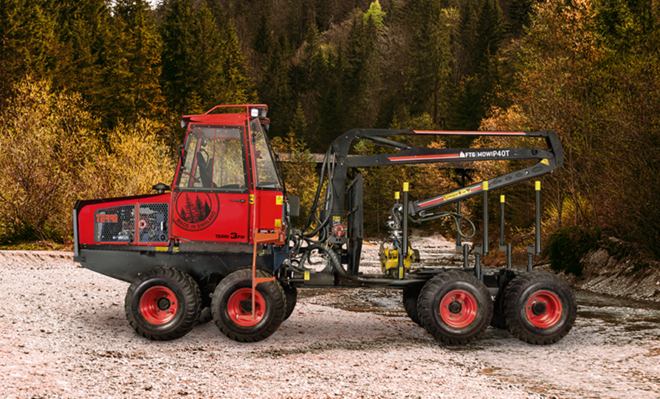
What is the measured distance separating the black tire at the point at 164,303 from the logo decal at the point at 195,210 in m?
0.78

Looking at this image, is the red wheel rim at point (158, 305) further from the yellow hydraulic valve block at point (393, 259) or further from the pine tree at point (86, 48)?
the pine tree at point (86, 48)

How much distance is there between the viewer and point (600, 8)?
22562mm

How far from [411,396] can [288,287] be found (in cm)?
435

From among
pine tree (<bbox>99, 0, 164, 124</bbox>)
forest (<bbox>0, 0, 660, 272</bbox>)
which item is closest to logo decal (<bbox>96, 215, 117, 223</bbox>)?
forest (<bbox>0, 0, 660, 272</bbox>)

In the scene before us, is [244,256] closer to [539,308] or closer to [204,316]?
[204,316]

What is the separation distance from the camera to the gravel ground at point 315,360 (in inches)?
273

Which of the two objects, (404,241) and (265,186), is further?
(404,241)

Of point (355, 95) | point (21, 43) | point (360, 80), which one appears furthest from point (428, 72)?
point (21, 43)

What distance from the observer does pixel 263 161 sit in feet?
32.1

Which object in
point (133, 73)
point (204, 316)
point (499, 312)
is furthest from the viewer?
point (133, 73)

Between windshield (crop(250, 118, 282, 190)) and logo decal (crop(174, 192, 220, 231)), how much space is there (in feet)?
2.68

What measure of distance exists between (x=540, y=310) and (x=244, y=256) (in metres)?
4.79

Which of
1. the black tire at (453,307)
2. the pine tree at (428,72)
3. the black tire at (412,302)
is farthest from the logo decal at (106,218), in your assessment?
the pine tree at (428,72)

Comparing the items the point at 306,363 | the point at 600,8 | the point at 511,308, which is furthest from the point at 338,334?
the point at 600,8
